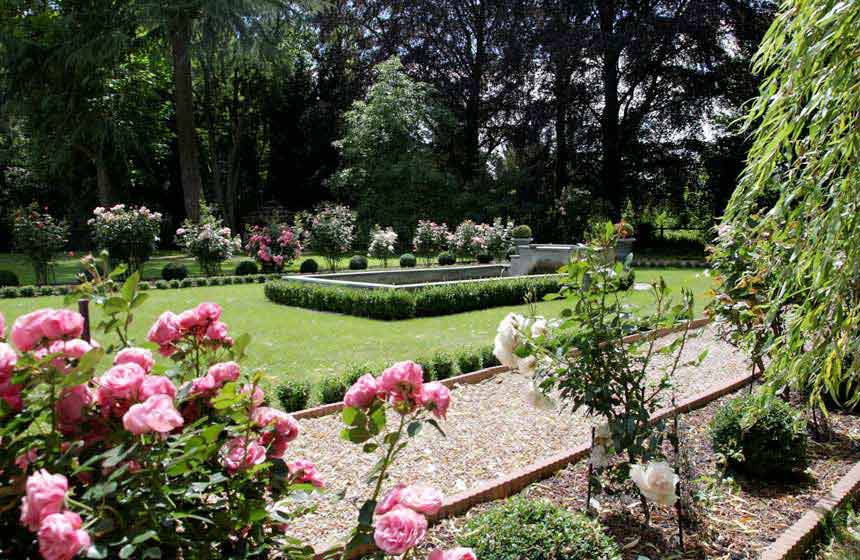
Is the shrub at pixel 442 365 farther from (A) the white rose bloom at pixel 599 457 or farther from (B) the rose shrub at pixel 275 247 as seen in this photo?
(B) the rose shrub at pixel 275 247

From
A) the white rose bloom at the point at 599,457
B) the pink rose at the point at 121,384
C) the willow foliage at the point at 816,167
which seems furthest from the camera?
the white rose bloom at the point at 599,457

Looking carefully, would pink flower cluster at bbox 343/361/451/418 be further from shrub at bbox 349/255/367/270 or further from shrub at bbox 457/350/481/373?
shrub at bbox 349/255/367/270

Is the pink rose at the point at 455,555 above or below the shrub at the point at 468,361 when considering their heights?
above

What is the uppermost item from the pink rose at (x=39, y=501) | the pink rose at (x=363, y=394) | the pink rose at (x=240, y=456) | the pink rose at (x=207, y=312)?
the pink rose at (x=207, y=312)

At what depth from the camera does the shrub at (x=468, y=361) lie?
5855mm

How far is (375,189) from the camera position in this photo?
22.9 meters

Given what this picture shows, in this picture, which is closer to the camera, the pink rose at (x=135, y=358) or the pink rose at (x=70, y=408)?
the pink rose at (x=70, y=408)

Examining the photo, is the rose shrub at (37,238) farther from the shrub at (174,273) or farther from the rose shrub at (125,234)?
the shrub at (174,273)

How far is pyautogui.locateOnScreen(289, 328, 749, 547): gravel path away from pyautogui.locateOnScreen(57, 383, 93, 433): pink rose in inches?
66.4

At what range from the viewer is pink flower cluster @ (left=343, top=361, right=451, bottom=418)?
145 cm

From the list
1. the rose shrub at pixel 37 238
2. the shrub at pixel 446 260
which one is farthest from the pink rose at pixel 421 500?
the shrub at pixel 446 260

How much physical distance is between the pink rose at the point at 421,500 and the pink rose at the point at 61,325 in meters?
0.77

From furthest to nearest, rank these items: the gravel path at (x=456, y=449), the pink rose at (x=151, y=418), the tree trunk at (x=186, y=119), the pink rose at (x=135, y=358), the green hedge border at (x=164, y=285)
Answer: the tree trunk at (x=186, y=119) → the green hedge border at (x=164, y=285) → the gravel path at (x=456, y=449) → the pink rose at (x=135, y=358) → the pink rose at (x=151, y=418)

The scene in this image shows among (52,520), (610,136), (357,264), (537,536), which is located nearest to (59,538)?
(52,520)
